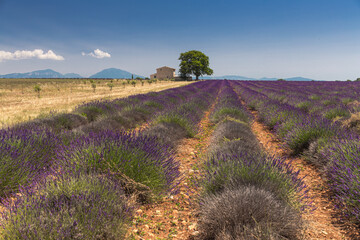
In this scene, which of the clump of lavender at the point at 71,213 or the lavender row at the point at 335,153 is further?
the lavender row at the point at 335,153

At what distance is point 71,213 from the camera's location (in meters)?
1.55

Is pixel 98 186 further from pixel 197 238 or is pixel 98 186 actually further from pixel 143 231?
pixel 197 238

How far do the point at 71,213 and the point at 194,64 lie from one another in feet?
214

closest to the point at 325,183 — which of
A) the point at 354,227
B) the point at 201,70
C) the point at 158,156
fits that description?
the point at 354,227

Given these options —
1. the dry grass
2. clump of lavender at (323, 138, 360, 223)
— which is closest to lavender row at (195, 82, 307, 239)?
clump of lavender at (323, 138, 360, 223)

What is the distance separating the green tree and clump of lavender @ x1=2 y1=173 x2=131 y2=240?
64.2 m

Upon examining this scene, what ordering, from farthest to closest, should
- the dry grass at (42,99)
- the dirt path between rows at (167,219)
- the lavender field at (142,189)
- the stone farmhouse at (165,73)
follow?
the stone farmhouse at (165,73)
the dry grass at (42,99)
the dirt path between rows at (167,219)
the lavender field at (142,189)

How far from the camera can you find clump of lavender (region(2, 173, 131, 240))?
141 cm

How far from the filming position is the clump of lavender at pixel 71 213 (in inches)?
55.5

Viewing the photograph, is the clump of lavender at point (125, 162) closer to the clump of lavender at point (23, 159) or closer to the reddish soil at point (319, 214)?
the clump of lavender at point (23, 159)

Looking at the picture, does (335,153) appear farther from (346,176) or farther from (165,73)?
(165,73)

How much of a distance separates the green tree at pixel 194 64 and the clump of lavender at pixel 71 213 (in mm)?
64166

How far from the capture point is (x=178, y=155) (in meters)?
4.44

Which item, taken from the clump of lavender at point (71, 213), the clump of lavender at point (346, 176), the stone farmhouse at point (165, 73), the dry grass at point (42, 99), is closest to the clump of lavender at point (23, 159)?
the clump of lavender at point (71, 213)
